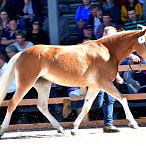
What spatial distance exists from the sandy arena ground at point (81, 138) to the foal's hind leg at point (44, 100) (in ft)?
0.55

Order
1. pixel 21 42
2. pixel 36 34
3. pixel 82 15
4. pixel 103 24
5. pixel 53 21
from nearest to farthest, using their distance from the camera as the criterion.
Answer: pixel 21 42 → pixel 103 24 → pixel 36 34 → pixel 53 21 → pixel 82 15

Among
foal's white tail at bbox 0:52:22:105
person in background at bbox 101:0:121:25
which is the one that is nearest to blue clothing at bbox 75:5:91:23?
person in background at bbox 101:0:121:25

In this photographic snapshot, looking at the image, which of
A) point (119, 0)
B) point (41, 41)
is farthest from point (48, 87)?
point (119, 0)

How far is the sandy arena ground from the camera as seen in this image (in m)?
8.43

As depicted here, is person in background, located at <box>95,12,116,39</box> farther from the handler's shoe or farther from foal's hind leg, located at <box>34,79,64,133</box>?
the handler's shoe

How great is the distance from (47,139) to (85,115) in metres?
1.08

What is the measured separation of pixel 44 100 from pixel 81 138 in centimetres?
100

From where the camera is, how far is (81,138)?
893 centimetres

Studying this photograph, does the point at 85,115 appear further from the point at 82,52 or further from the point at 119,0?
the point at 119,0

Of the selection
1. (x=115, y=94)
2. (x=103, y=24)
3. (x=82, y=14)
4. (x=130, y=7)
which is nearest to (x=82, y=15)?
(x=82, y=14)

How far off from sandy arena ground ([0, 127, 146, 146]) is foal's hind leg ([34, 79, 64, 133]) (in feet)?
0.55

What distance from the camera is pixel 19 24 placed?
12.0 metres

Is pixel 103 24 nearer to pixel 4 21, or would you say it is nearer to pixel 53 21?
pixel 53 21

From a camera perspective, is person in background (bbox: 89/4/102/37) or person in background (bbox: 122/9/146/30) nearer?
person in background (bbox: 122/9/146/30)
